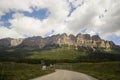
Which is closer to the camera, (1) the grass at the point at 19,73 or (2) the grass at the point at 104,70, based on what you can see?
(1) the grass at the point at 19,73

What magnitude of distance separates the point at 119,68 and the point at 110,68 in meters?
4.12

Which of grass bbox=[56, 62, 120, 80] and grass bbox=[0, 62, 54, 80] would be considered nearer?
grass bbox=[0, 62, 54, 80]

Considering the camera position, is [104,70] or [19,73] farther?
[104,70]

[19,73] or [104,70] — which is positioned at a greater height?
[19,73]

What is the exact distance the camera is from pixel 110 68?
9556 cm

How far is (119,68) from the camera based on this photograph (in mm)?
92750
